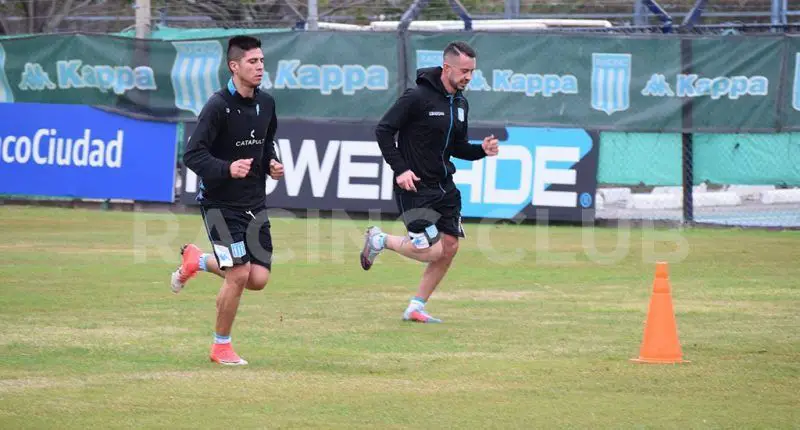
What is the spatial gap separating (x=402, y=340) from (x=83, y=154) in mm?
12340

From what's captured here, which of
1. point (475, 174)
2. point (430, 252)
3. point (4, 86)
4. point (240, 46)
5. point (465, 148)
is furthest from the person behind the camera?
point (4, 86)

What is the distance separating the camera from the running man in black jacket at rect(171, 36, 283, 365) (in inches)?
328

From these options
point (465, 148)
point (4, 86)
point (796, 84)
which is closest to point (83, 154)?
point (4, 86)

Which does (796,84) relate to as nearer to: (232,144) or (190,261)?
(190,261)

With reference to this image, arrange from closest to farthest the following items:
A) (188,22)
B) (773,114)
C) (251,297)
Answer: (251,297), (773,114), (188,22)

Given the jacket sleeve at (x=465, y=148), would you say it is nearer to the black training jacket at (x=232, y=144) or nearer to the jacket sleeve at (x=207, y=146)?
the black training jacket at (x=232, y=144)

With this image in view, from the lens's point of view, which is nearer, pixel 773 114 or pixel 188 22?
pixel 773 114

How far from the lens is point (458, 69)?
413 inches

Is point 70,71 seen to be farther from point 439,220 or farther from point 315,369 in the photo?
point 315,369

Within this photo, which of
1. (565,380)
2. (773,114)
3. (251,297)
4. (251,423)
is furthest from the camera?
(773,114)

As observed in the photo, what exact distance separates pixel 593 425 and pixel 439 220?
4.20m

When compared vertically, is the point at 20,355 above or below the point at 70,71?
below

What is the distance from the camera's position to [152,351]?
29.2 ft

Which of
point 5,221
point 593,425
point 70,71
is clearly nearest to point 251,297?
point 593,425
